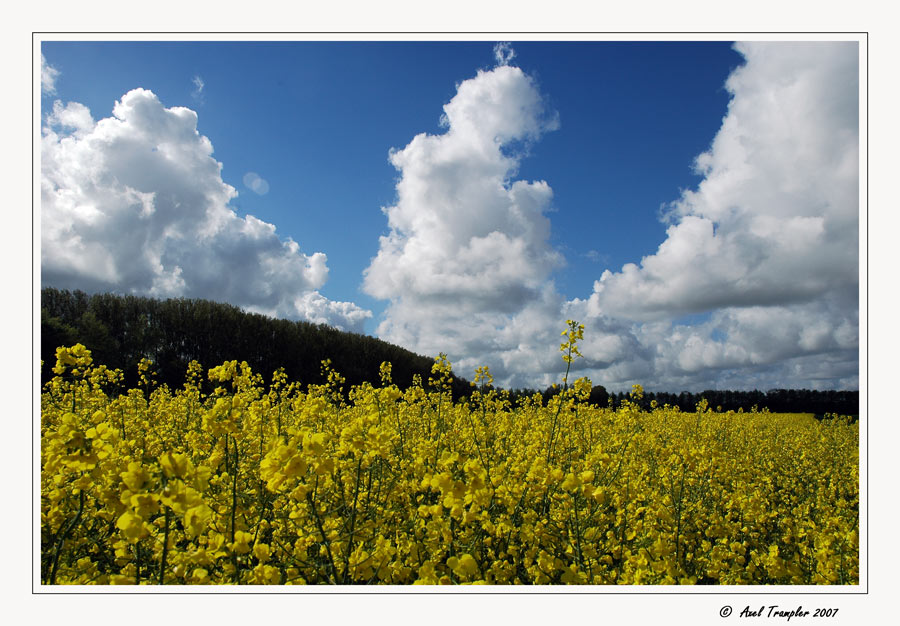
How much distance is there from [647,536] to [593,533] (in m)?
0.38

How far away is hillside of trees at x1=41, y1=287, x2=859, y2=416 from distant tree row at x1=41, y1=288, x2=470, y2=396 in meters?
0.04

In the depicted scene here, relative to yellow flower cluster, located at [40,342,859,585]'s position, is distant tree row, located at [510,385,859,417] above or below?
below

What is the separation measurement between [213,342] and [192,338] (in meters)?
0.86

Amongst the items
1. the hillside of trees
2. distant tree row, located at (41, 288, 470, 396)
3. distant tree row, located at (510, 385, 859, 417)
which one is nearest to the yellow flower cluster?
distant tree row, located at (510, 385, 859, 417)

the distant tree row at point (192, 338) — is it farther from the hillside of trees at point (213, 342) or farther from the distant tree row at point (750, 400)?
the distant tree row at point (750, 400)

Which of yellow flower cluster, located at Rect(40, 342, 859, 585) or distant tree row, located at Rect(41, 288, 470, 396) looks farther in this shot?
distant tree row, located at Rect(41, 288, 470, 396)

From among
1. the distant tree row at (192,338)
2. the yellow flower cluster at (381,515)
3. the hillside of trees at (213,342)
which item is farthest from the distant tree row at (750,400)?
the distant tree row at (192,338)

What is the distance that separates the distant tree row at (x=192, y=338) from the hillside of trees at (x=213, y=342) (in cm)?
4

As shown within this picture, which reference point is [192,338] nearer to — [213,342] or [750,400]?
[213,342]

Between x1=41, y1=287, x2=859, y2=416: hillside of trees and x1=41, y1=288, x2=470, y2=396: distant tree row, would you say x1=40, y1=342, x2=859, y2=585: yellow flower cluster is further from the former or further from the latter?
x1=41, y1=288, x2=470, y2=396: distant tree row

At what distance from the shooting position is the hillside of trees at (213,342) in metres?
16.4

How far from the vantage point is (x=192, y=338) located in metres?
20.4

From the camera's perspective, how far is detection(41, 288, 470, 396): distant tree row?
16844mm
